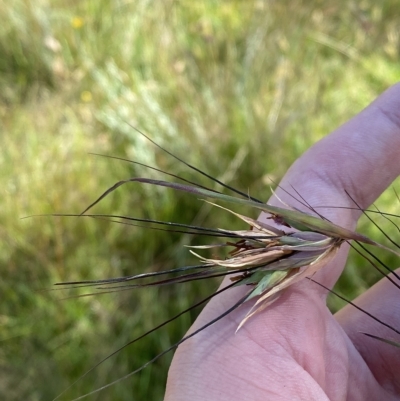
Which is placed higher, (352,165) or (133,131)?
(352,165)

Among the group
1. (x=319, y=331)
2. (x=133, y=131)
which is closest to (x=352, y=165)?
(x=319, y=331)

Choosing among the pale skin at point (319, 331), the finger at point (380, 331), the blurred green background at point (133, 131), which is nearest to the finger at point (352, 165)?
the pale skin at point (319, 331)

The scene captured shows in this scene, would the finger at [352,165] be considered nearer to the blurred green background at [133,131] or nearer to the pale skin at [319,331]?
the pale skin at [319,331]

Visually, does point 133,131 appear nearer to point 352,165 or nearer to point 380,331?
point 352,165

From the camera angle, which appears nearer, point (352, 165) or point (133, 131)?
point (352, 165)

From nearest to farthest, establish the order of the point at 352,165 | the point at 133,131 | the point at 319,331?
the point at 319,331
the point at 352,165
the point at 133,131

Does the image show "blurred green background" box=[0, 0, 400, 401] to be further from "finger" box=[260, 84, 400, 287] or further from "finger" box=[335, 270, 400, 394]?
"finger" box=[260, 84, 400, 287]

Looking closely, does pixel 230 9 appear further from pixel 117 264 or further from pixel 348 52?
pixel 117 264
